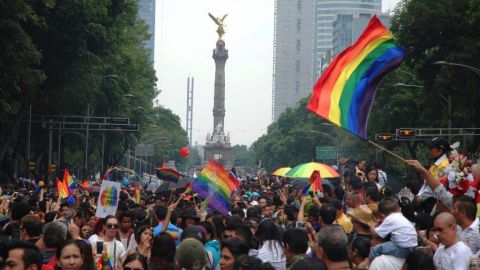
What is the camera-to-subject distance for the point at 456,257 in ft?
28.5

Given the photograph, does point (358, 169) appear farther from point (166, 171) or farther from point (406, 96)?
point (406, 96)

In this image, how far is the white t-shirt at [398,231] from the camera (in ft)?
31.3

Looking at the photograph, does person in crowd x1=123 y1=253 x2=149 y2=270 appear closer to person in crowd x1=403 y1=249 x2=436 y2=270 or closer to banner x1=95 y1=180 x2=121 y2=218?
person in crowd x1=403 y1=249 x2=436 y2=270

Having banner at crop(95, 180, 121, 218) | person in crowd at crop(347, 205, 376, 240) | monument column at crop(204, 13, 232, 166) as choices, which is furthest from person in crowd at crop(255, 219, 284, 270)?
monument column at crop(204, 13, 232, 166)

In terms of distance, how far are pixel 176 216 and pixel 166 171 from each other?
1083 centimetres

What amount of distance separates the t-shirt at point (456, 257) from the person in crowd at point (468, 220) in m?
0.65

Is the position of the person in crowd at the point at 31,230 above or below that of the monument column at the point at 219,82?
below

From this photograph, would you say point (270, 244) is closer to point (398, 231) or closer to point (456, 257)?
point (398, 231)

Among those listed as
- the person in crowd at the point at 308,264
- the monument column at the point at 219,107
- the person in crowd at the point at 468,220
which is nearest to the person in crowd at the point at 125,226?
the person in crowd at the point at 468,220

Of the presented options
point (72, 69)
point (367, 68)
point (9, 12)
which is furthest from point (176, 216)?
point (72, 69)

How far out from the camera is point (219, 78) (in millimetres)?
131000

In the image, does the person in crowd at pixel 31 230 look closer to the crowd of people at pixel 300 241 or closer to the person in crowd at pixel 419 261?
the crowd of people at pixel 300 241

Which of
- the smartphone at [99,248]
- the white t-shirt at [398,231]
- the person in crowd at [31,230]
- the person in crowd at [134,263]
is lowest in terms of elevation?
the smartphone at [99,248]

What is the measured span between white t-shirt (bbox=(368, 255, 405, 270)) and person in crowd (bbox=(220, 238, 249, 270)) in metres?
1.07
